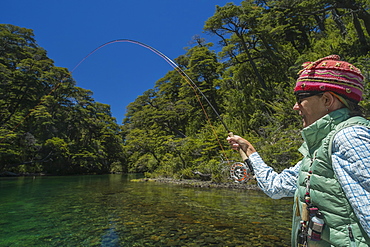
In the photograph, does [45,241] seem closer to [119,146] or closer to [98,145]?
[98,145]

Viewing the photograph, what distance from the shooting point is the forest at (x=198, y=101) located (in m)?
11.6

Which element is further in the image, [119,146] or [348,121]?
[119,146]

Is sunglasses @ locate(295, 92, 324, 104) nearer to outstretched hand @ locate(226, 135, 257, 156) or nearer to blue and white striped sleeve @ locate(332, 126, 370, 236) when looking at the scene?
blue and white striped sleeve @ locate(332, 126, 370, 236)

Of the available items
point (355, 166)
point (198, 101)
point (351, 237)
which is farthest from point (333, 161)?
point (198, 101)

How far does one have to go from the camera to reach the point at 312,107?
108cm

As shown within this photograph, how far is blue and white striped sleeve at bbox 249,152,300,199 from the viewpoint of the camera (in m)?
1.31

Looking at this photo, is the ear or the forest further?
the forest

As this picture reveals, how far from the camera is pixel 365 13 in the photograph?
10.4m

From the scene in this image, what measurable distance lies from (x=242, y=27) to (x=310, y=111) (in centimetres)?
1627

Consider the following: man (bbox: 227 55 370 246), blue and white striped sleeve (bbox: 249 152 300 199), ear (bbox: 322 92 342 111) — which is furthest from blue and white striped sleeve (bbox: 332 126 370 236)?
blue and white striped sleeve (bbox: 249 152 300 199)

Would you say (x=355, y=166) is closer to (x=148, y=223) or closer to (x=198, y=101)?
(x=148, y=223)

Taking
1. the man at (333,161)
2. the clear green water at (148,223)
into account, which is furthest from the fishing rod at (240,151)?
the clear green water at (148,223)

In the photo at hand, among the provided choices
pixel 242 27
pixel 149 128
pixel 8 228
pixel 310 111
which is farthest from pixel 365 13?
pixel 149 128

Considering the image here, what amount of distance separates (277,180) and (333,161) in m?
0.50
